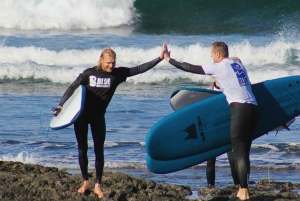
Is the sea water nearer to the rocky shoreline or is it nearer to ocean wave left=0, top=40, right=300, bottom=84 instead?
ocean wave left=0, top=40, right=300, bottom=84

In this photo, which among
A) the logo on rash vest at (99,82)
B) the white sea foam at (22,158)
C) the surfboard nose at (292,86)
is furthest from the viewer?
the white sea foam at (22,158)

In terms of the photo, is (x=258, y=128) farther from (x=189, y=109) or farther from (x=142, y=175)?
(x=142, y=175)

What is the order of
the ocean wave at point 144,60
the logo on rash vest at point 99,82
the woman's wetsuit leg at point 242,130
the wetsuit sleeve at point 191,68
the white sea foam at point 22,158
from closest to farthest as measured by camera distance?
the woman's wetsuit leg at point 242,130, the wetsuit sleeve at point 191,68, the logo on rash vest at point 99,82, the white sea foam at point 22,158, the ocean wave at point 144,60

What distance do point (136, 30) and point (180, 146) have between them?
55.6 ft

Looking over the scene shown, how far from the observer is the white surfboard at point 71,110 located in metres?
5.93

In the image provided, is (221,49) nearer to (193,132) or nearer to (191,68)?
(191,68)

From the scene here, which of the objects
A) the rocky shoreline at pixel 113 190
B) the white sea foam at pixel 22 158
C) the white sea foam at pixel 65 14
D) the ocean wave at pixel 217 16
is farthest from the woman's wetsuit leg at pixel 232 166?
the white sea foam at pixel 65 14

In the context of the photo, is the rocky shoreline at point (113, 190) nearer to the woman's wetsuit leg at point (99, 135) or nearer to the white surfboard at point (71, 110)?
the woman's wetsuit leg at point (99, 135)

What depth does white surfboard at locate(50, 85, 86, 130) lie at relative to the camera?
19.5ft

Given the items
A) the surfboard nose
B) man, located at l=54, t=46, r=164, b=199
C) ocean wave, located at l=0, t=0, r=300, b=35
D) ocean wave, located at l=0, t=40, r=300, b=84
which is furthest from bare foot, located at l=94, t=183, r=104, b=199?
ocean wave, located at l=0, t=0, r=300, b=35

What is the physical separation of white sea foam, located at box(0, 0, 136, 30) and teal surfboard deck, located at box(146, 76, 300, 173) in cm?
1646

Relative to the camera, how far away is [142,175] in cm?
791

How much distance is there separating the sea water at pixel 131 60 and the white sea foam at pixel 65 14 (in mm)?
36

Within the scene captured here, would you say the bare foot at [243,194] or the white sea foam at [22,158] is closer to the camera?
the bare foot at [243,194]
